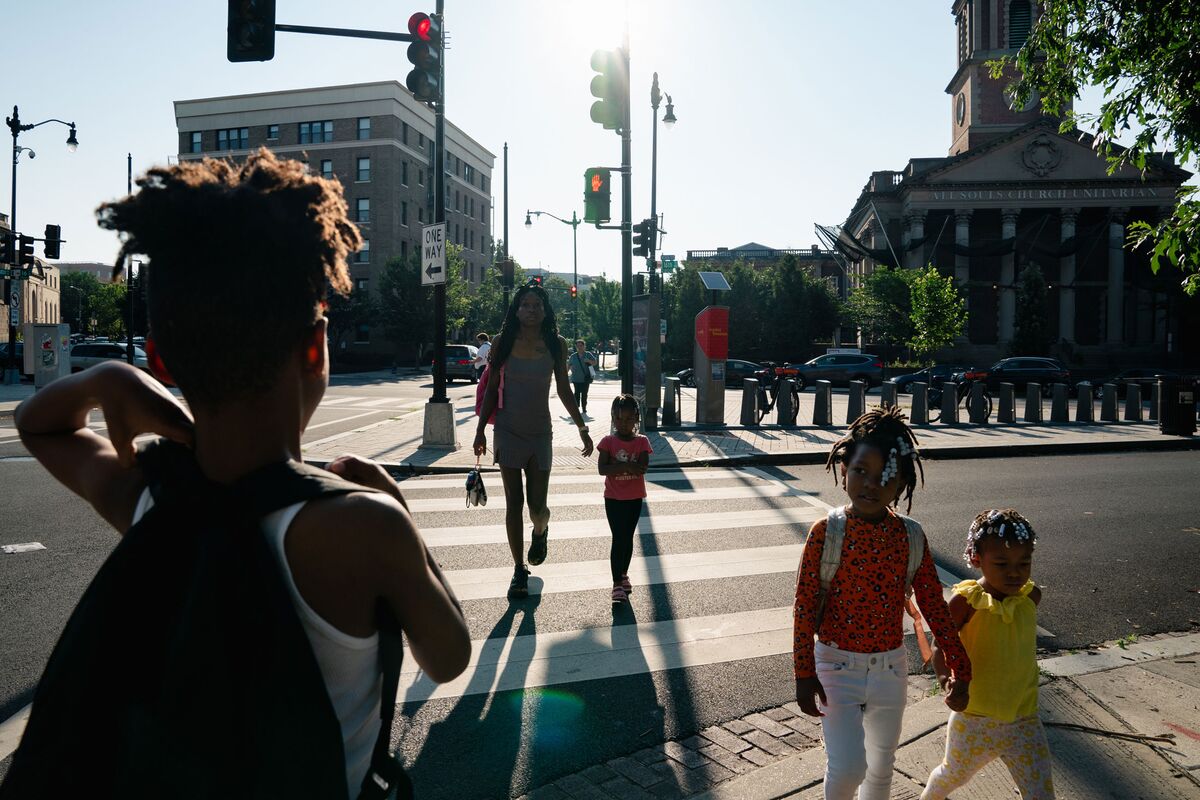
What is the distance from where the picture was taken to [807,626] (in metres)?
2.76

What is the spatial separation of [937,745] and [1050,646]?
194 centimetres

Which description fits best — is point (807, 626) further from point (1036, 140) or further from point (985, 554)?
point (1036, 140)

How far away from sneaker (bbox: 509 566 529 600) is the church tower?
57.6m

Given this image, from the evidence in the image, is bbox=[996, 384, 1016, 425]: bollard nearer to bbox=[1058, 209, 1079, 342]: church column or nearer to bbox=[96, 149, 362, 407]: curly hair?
bbox=[96, 149, 362, 407]: curly hair

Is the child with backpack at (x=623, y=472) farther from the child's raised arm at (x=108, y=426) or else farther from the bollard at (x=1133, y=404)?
the bollard at (x=1133, y=404)

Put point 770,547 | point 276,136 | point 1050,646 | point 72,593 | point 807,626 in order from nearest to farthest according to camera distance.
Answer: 1. point 807,626
2. point 1050,646
3. point 72,593
4. point 770,547
5. point 276,136

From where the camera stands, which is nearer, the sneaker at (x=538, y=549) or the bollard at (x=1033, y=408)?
the sneaker at (x=538, y=549)

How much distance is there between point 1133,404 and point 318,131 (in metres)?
54.9

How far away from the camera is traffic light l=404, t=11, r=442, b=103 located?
11648 mm

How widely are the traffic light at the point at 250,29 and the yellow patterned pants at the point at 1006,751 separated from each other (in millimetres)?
9861

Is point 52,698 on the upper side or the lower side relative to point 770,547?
upper

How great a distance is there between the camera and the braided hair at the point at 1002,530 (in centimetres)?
283

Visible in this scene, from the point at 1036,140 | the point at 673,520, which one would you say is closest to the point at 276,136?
the point at 1036,140

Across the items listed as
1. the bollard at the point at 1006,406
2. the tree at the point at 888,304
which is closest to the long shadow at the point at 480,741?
the bollard at the point at 1006,406
